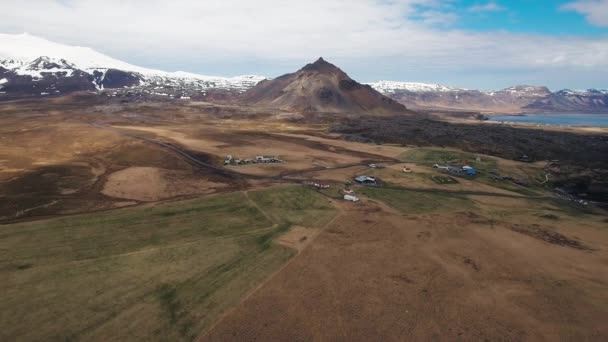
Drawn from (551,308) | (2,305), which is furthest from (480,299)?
(2,305)

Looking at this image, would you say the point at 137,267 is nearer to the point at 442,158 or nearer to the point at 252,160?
the point at 252,160

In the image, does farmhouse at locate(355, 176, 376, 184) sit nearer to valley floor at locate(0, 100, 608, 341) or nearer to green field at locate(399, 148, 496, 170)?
valley floor at locate(0, 100, 608, 341)

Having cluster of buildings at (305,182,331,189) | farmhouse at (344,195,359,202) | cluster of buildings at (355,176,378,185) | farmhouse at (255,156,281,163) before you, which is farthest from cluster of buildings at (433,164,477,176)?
farmhouse at (255,156,281,163)

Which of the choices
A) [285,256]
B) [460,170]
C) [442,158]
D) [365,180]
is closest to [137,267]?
[285,256]

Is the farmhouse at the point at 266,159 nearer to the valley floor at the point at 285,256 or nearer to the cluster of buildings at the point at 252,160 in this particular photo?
the cluster of buildings at the point at 252,160

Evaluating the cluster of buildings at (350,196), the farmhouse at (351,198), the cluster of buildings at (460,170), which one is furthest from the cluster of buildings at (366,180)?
the cluster of buildings at (460,170)

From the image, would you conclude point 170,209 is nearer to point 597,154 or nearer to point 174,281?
point 174,281
